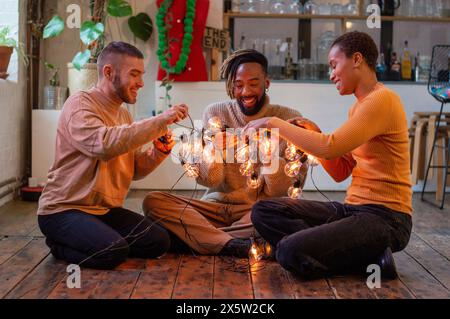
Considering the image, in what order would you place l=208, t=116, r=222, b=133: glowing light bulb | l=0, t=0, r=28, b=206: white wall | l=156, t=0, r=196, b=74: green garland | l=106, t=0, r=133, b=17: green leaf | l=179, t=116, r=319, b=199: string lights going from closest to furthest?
1. l=179, t=116, r=319, b=199: string lights
2. l=208, t=116, r=222, b=133: glowing light bulb
3. l=0, t=0, r=28, b=206: white wall
4. l=106, t=0, r=133, b=17: green leaf
5. l=156, t=0, r=196, b=74: green garland

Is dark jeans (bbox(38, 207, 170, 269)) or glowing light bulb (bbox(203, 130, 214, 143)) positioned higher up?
glowing light bulb (bbox(203, 130, 214, 143))

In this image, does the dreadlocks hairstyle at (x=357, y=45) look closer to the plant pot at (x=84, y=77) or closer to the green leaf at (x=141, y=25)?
the plant pot at (x=84, y=77)

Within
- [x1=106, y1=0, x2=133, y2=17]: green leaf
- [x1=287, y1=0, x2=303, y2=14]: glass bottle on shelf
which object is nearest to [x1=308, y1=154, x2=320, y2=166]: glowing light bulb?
[x1=106, y1=0, x2=133, y2=17]: green leaf

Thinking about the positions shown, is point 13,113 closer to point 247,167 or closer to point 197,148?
point 197,148

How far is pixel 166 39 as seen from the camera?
5188 millimetres

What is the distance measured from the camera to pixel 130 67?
2.87 meters

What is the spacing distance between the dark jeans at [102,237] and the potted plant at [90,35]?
2.06m

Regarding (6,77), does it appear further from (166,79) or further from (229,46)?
(229,46)

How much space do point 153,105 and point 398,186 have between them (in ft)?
10.8

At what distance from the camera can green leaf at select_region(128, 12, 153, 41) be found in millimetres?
→ 5328

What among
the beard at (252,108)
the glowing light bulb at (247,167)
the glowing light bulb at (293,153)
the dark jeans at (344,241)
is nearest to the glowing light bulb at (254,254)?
the dark jeans at (344,241)

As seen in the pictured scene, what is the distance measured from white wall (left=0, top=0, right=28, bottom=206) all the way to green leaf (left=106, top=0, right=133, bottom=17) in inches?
25.3

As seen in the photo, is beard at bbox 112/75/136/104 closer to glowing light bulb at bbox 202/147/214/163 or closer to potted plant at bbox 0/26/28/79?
glowing light bulb at bbox 202/147/214/163

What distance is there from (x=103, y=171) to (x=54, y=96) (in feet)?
7.83
